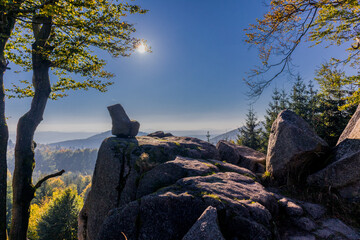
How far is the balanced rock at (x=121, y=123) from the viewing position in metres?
11.6

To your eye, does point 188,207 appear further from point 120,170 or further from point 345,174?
point 345,174

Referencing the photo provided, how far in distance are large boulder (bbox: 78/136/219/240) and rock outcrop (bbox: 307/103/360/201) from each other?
16.4ft

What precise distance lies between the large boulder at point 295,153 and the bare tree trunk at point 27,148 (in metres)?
13.8

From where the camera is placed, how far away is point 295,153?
784 centimetres

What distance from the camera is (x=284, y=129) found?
864 cm

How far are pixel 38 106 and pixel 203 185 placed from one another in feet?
35.0

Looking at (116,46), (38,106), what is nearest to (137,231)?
(38,106)

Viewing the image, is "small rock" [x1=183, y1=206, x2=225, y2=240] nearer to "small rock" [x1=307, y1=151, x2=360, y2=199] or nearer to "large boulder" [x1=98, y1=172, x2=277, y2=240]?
"large boulder" [x1=98, y1=172, x2=277, y2=240]

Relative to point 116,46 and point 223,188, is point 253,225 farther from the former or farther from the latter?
point 116,46

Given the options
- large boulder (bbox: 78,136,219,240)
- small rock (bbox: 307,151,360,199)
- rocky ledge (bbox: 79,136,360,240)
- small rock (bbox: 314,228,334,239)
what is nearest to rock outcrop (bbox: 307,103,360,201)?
small rock (bbox: 307,151,360,199)

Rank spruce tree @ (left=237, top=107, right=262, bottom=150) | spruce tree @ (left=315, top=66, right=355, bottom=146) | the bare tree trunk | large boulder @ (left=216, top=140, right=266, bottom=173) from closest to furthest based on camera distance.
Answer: the bare tree trunk, large boulder @ (left=216, top=140, right=266, bottom=173), spruce tree @ (left=315, top=66, right=355, bottom=146), spruce tree @ (left=237, top=107, right=262, bottom=150)

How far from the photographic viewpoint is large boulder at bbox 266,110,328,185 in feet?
25.6

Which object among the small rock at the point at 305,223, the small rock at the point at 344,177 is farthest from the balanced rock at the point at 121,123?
the small rock at the point at 344,177

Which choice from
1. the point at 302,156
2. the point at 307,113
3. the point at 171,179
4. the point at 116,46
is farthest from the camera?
the point at 307,113
